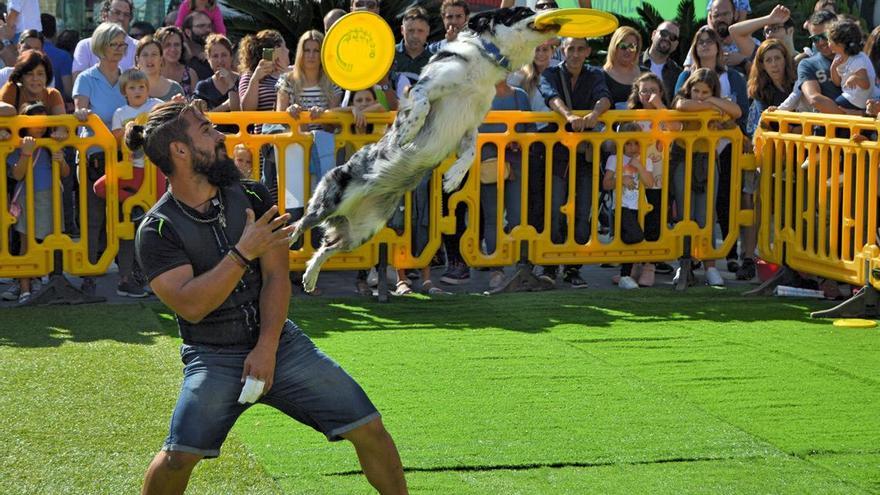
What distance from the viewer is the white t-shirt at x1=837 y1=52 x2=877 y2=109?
1028cm

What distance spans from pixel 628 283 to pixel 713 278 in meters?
0.74

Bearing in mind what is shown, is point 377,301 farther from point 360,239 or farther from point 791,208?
point 360,239

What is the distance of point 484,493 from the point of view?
5.68m

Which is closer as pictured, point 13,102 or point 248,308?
point 248,308

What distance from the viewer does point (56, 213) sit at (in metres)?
9.73

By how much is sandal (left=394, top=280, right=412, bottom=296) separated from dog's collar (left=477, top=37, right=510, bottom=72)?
6147 mm

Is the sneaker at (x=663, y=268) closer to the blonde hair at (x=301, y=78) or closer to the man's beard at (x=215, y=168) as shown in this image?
the blonde hair at (x=301, y=78)

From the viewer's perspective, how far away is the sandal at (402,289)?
34.0 ft

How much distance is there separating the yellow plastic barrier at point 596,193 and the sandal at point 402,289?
52 cm

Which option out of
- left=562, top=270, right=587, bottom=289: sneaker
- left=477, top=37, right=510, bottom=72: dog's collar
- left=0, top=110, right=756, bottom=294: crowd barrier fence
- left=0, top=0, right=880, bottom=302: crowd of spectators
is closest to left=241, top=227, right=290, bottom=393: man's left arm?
left=477, top=37, right=510, bottom=72: dog's collar

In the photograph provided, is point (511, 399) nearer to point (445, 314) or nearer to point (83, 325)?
point (445, 314)

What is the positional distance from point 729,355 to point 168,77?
18.0 feet

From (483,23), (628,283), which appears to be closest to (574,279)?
(628,283)

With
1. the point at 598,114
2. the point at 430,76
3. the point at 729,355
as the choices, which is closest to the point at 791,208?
the point at 598,114
